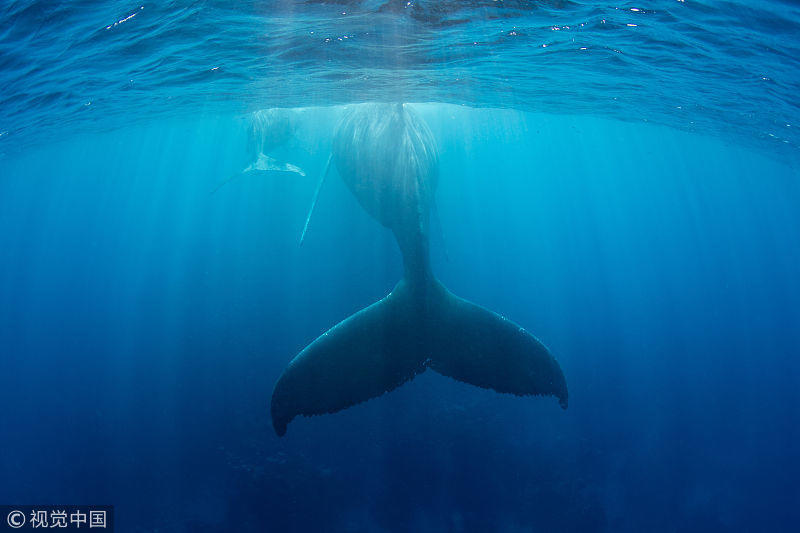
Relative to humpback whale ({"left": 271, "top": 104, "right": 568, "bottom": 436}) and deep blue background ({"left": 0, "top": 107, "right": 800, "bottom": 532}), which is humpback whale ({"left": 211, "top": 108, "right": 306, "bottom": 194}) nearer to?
deep blue background ({"left": 0, "top": 107, "right": 800, "bottom": 532})

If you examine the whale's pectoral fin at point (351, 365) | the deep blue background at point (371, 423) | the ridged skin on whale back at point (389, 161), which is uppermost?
the ridged skin on whale back at point (389, 161)

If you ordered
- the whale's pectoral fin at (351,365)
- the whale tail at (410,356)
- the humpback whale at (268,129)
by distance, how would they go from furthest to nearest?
the humpback whale at (268,129) → the whale tail at (410,356) → the whale's pectoral fin at (351,365)

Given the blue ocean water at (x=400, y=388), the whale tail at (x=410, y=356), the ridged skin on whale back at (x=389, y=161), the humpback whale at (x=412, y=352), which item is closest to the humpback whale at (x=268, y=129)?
the blue ocean water at (x=400, y=388)

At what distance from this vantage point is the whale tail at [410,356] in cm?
605

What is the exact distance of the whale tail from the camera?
19.9ft

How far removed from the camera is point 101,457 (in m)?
14.7

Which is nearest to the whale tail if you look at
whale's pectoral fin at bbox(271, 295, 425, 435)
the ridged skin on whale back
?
whale's pectoral fin at bbox(271, 295, 425, 435)

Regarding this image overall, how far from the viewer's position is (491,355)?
6.57m

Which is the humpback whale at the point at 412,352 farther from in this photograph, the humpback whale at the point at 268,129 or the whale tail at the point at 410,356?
the humpback whale at the point at 268,129

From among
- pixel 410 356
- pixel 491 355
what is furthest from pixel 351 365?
pixel 491 355

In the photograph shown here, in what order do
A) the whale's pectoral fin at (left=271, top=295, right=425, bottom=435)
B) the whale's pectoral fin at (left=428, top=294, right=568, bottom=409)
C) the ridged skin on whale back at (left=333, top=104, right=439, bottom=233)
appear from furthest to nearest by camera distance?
the ridged skin on whale back at (left=333, top=104, right=439, bottom=233) → the whale's pectoral fin at (left=428, top=294, right=568, bottom=409) → the whale's pectoral fin at (left=271, top=295, right=425, bottom=435)

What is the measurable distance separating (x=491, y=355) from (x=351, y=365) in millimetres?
2000

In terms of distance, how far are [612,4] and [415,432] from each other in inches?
476

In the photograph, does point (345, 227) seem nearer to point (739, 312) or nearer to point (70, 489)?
point (70, 489)
